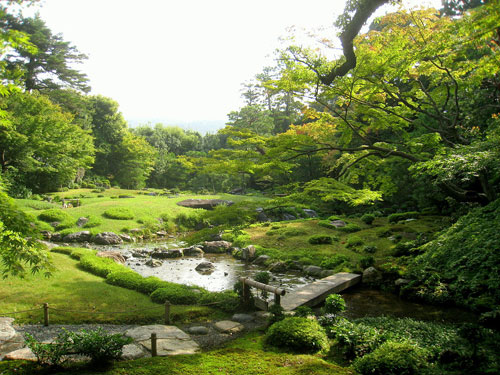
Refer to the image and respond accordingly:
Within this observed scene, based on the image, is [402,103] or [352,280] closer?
[352,280]

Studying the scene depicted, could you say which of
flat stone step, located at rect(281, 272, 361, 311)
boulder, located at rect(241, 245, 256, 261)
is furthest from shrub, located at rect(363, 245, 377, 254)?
boulder, located at rect(241, 245, 256, 261)

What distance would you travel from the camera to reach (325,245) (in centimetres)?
1638

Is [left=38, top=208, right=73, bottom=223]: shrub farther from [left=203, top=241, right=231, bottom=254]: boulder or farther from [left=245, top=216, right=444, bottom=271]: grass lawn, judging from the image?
[left=245, top=216, right=444, bottom=271]: grass lawn

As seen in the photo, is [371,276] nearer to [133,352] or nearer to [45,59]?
[133,352]

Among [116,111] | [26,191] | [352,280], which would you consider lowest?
[352,280]

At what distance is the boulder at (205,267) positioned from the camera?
13733mm

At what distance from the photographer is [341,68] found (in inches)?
363

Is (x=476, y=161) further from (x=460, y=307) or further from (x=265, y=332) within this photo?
(x=265, y=332)

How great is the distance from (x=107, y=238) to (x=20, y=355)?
14.1 m

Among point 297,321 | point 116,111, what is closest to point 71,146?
point 116,111

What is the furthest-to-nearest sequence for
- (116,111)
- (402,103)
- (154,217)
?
(116,111)
(154,217)
(402,103)

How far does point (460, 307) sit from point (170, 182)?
141 ft

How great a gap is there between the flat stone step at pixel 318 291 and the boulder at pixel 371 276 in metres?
0.24

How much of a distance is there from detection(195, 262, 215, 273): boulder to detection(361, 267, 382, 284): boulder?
630 cm
